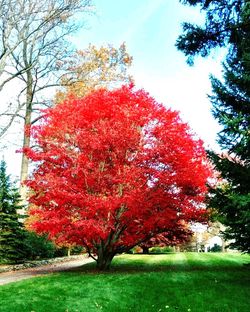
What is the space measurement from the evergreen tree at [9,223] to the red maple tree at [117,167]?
5.00 m

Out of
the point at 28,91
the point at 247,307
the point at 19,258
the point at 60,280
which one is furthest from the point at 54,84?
the point at 247,307

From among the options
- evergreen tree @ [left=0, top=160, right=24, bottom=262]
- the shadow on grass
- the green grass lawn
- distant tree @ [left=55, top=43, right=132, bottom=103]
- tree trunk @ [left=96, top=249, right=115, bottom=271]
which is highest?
distant tree @ [left=55, top=43, right=132, bottom=103]

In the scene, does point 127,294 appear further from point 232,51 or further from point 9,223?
point 9,223

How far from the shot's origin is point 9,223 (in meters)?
19.3

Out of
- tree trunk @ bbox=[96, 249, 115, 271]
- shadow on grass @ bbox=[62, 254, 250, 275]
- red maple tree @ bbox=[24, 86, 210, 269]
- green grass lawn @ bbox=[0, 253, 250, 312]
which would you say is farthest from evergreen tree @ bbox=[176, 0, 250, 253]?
tree trunk @ bbox=[96, 249, 115, 271]

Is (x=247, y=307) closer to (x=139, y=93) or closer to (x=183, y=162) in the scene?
(x=183, y=162)

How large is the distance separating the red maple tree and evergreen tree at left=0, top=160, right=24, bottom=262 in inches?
197

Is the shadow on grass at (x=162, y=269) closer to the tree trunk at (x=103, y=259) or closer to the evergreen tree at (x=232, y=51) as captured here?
the tree trunk at (x=103, y=259)

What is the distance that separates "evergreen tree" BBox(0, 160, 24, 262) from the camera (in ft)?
61.7

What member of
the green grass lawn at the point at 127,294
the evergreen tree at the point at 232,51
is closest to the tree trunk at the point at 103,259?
the green grass lawn at the point at 127,294

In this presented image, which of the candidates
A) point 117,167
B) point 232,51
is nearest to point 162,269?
point 117,167

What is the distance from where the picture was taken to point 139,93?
15000 mm

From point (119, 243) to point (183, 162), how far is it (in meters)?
3.90

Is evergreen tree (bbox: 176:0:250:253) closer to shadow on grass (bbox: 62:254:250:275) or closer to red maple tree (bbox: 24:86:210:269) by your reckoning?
red maple tree (bbox: 24:86:210:269)
